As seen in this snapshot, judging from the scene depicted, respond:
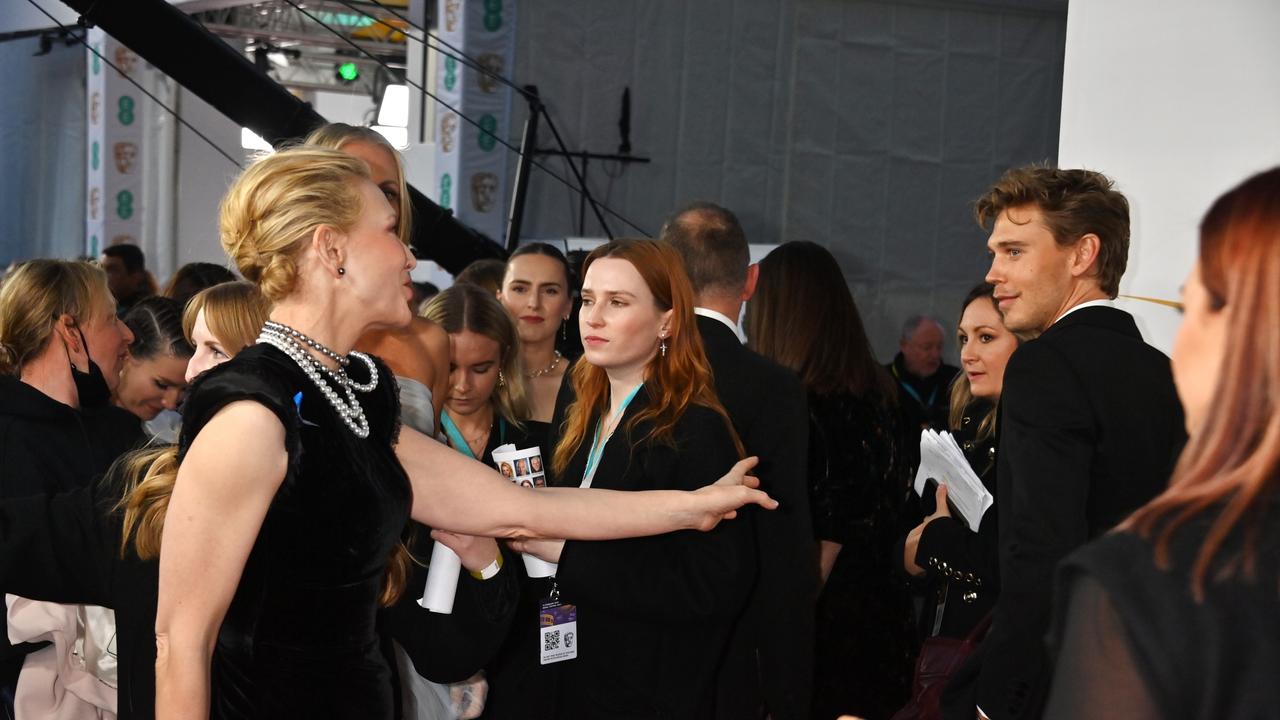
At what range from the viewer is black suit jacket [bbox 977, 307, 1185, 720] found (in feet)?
7.10

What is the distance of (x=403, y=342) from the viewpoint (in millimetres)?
2381

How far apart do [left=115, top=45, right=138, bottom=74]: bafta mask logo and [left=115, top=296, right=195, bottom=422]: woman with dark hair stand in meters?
8.99

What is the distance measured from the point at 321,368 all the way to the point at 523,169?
22.9 ft

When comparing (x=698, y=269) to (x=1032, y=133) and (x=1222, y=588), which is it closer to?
(x=1222, y=588)

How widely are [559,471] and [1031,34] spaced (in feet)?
29.2

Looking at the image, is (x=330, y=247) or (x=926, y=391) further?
(x=926, y=391)

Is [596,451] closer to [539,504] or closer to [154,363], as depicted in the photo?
[539,504]

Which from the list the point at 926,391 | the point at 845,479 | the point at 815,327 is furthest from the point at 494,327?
the point at 926,391

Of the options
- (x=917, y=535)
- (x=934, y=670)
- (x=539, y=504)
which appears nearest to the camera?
(x=539, y=504)

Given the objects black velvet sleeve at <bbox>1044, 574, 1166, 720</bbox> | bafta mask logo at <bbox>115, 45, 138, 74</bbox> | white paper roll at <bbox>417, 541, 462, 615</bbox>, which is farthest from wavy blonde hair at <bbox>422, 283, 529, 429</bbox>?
bafta mask logo at <bbox>115, 45, 138, 74</bbox>

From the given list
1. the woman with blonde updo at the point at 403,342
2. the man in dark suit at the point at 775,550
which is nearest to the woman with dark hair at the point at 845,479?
the man in dark suit at the point at 775,550

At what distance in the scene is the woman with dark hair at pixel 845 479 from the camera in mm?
3354

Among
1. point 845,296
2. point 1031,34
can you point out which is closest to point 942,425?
point 845,296

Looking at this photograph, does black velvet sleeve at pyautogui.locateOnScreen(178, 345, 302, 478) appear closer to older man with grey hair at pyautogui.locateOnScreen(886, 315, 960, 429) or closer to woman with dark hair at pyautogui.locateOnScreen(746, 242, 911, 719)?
woman with dark hair at pyautogui.locateOnScreen(746, 242, 911, 719)
